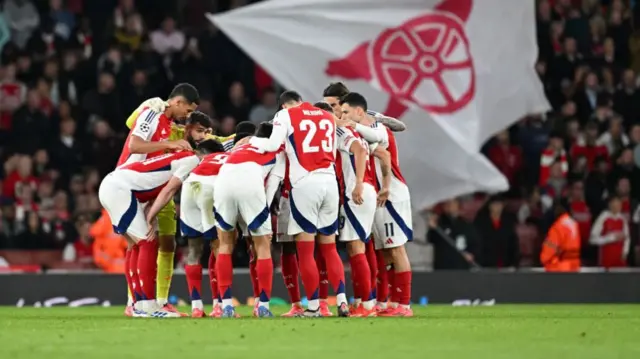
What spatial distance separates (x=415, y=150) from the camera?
20.2 metres

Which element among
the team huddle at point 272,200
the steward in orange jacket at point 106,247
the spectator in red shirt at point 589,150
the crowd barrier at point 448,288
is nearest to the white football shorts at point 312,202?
the team huddle at point 272,200

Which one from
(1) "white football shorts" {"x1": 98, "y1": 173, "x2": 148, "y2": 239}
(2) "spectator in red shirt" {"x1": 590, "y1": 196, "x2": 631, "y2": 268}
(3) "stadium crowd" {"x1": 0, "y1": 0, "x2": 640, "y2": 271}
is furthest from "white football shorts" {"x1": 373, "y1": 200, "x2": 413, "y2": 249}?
(2) "spectator in red shirt" {"x1": 590, "y1": 196, "x2": 631, "y2": 268}

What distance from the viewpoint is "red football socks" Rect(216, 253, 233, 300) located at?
541 inches

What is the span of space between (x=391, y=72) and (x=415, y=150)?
1.20 m

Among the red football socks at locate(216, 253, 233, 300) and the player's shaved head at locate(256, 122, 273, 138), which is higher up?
the player's shaved head at locate(256, 122, 273, 138)

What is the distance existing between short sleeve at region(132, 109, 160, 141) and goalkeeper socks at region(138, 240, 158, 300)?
106cm

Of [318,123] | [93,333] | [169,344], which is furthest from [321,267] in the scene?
[169,344]

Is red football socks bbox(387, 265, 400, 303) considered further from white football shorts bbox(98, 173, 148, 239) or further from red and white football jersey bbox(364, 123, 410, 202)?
white football shorts bbox(98, 173, 148, 239)

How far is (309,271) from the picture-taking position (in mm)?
13430

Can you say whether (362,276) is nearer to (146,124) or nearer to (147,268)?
(147,268)

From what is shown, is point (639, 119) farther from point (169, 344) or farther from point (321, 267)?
point (169, 344)

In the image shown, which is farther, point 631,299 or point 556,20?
point 556,20

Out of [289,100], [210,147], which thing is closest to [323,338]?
[289,100]

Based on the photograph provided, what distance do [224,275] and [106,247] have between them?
6999 mm
